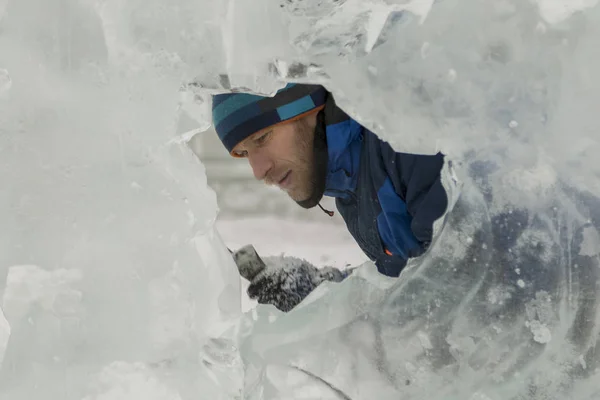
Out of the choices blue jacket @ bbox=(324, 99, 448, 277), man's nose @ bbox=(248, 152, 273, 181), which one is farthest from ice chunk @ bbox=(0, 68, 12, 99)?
man's nose @ bbox=(248, 152, 273, 181)

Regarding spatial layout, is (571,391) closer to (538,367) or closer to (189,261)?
(538,367)

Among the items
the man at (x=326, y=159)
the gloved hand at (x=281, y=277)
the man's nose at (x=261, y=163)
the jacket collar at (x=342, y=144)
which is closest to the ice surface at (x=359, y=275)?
the man at (x=326, y=159)

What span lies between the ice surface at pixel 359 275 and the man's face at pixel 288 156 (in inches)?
33.5

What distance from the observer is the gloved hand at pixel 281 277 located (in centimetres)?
177

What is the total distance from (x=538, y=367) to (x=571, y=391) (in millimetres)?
40

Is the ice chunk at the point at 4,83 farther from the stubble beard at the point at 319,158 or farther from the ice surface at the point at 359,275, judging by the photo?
the stubble beard at the point at 319,158

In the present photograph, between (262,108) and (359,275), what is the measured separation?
85 cm

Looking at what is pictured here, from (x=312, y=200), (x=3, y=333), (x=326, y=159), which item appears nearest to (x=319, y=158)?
(x=326, y=159)

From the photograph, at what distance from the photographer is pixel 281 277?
181 centimetres

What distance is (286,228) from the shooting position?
3852 millimetres

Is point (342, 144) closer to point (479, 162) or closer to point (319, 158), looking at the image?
point (319, 158)

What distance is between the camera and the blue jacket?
111 centimetres

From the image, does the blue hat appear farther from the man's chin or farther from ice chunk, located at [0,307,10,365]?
ice chunk, located at [0,307,10,365]

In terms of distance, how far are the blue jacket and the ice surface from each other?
1.55ft
